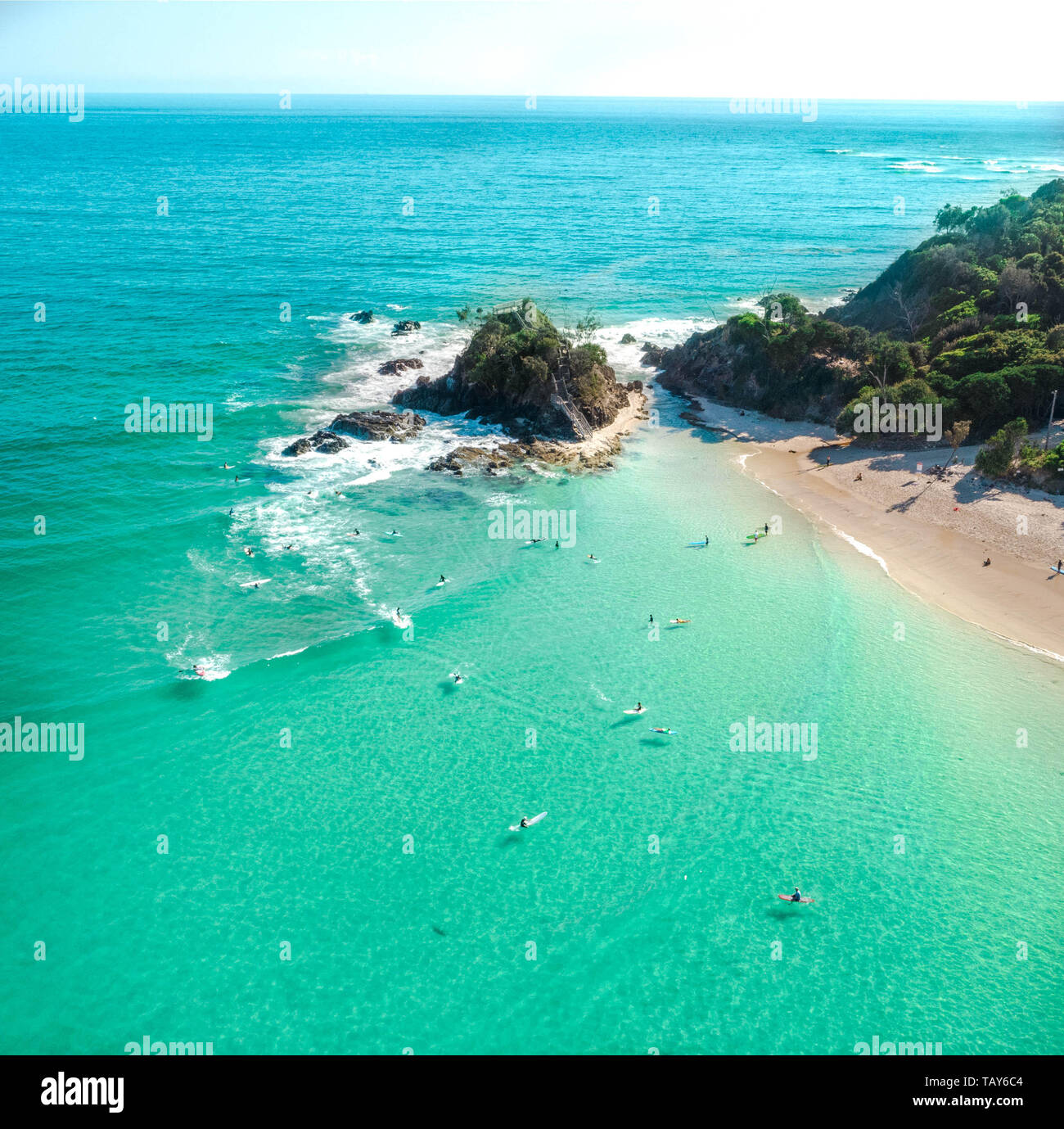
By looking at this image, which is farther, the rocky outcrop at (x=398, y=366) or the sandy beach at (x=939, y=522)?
the rocky outcrop at (x=398, y=366)

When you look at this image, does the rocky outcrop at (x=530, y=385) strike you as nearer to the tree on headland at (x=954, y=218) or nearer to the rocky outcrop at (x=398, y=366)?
the rocky outcrop at (x=398, y=366)

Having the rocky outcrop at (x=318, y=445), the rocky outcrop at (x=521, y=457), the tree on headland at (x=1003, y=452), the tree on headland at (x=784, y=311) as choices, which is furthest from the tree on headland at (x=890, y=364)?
the rocky outcrop at (x=318, y=445)

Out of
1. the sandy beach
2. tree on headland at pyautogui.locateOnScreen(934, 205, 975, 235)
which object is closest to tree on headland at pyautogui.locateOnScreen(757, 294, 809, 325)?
the sandy beach

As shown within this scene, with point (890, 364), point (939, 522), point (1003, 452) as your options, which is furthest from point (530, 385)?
point (1003, 452)

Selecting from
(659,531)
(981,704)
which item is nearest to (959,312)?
(659,531)

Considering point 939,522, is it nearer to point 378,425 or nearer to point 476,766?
point 476,766

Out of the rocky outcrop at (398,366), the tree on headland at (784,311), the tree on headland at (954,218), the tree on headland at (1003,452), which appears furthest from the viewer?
the tree on headland at (954,218)

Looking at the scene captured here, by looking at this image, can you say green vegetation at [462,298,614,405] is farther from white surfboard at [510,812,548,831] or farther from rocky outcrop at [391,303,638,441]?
white surfboard at [510,812,548,831]

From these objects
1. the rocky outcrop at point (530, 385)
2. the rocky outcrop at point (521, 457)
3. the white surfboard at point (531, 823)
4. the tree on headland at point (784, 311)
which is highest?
→ the tree on headland at point (784, 311)
